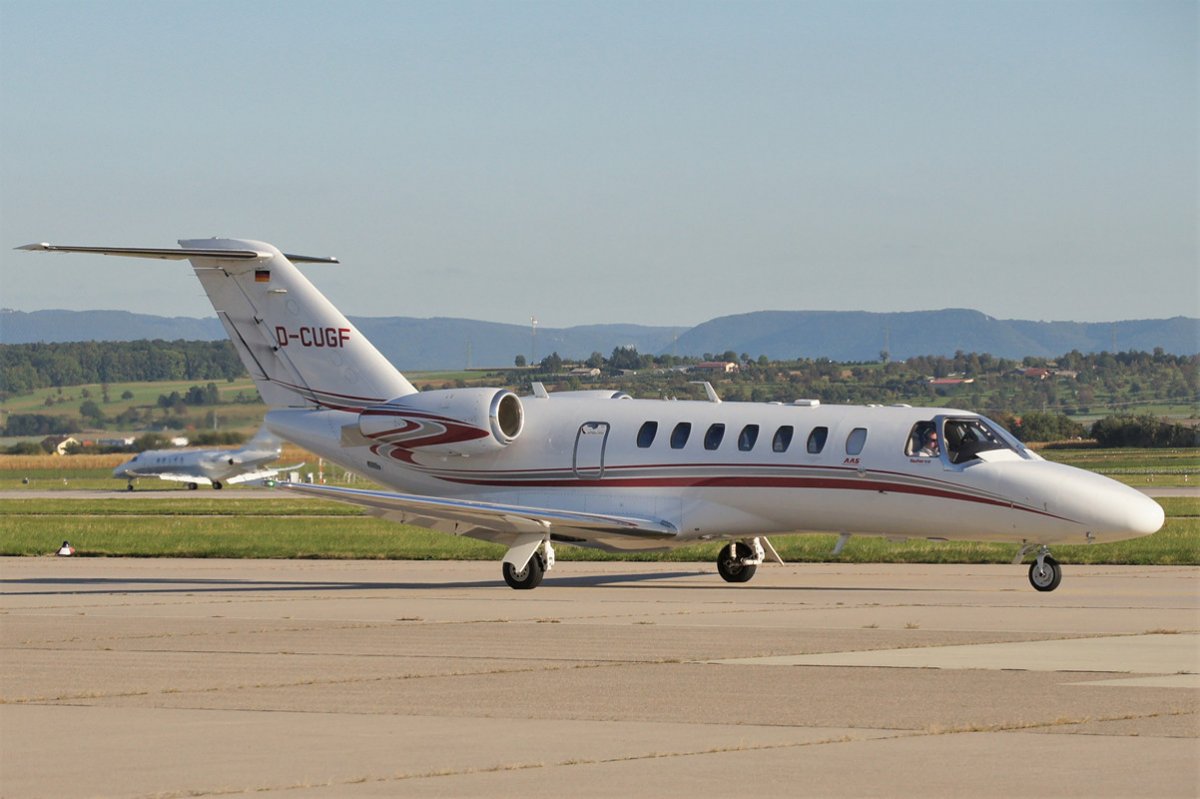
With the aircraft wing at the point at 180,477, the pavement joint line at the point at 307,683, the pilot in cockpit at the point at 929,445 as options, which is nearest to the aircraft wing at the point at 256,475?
the aircraft wing at the point at 180,477

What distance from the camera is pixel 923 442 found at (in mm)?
26000

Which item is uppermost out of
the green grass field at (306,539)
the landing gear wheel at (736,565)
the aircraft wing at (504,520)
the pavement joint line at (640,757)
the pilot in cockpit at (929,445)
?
the pilot in cockpit at (929,445)

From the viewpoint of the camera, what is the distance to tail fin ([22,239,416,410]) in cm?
3036

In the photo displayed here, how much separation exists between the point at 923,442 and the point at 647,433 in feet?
14.9

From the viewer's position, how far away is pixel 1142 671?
15.4 metres

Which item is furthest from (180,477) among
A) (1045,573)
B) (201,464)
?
(1045,573)

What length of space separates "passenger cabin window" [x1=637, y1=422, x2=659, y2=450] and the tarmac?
8.77ft

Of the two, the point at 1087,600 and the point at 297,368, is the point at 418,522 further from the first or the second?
the point at 1087,600

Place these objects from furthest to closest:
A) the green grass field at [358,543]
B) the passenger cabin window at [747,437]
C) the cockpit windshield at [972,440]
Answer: the green grass field at [358,543] → the passenger cabin window at [747,437] → the cockpit windshield at [972,440]

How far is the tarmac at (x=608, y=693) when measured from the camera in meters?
10.6

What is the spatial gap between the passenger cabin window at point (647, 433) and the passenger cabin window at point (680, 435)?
0.33m

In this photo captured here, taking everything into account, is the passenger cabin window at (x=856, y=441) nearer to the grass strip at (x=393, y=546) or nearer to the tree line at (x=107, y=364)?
the grass strip at (x=393, y=546)

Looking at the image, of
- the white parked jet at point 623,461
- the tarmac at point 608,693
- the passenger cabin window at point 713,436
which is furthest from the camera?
the passenger cabin window at point 713,436

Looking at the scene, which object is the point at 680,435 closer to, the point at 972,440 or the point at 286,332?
the point at 972,440
